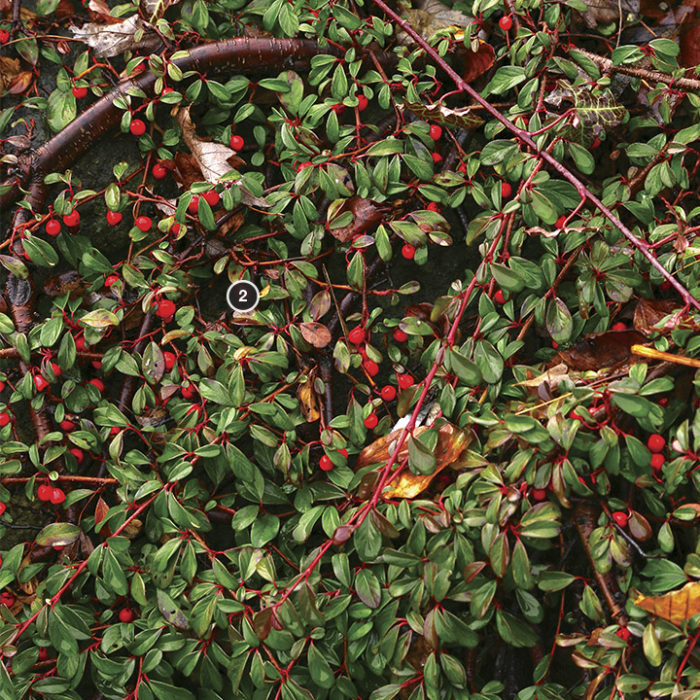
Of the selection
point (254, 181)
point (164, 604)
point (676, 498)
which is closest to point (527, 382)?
point (676, 498)

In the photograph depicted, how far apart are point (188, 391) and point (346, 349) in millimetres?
455

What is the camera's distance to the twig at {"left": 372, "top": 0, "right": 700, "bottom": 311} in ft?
5.29

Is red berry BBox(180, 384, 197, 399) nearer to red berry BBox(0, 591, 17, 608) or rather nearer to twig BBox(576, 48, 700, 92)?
red berry BBox(0, 591, 17, 608)

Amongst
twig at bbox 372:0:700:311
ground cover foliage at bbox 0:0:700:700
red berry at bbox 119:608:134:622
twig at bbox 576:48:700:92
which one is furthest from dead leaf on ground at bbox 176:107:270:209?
red berry at bbox 119:608:134:622

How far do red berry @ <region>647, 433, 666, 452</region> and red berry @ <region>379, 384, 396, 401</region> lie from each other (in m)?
0.67

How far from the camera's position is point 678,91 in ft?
6.32

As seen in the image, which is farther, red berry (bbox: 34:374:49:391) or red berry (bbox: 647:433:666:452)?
red berry (bbox: 34:374:49:391)

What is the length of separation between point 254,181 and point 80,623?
125 cm

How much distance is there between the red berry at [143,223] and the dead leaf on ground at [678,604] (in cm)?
163

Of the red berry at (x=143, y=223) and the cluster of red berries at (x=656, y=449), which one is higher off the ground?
the red berry at (x=143, y=223)

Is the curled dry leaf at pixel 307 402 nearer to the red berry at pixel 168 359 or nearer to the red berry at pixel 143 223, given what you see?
the red berry at pixel 168 359

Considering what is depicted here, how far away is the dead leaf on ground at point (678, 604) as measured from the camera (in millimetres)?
1506

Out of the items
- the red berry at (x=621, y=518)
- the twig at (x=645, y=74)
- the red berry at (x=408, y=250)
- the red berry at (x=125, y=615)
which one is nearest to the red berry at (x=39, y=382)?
the red berry at (x=125, y=615)

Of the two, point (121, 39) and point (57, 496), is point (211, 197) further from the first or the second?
point (57, 496)
